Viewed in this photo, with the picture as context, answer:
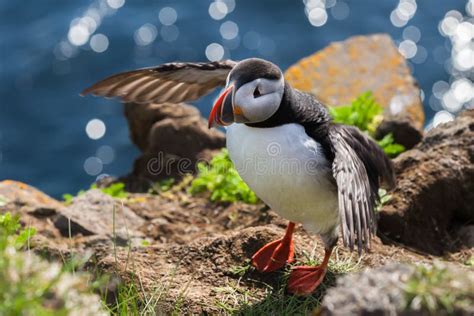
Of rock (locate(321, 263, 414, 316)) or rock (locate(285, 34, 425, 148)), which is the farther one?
rock (locate(285, 34, 425, 148))

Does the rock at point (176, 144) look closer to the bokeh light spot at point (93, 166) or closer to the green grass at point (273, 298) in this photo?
the bokeh light spot at point (93, 166)

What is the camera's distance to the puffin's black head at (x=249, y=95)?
426cm

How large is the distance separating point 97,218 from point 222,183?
1.17m

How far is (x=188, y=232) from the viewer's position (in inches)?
259

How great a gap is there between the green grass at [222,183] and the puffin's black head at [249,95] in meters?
2.41

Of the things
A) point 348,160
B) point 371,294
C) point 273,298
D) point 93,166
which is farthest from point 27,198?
point 371,294

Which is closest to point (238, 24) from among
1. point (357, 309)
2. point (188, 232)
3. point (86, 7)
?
point (86, 7)

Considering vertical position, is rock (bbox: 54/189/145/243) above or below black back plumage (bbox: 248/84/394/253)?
below

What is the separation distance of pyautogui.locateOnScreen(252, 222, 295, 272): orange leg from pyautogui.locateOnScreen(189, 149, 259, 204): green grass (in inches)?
67.2

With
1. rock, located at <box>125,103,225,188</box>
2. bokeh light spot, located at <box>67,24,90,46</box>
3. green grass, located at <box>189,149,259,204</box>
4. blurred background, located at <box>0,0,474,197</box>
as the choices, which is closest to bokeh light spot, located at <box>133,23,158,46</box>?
blurred background, located at <box>0,0,474,197</box>

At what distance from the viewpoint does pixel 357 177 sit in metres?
4.42

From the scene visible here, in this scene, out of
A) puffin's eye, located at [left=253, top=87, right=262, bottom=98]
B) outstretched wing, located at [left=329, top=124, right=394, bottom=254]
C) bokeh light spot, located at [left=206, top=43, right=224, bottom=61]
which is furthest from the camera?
bokeh light spot, located at [left=206, top=43, right=224, bottom=61]

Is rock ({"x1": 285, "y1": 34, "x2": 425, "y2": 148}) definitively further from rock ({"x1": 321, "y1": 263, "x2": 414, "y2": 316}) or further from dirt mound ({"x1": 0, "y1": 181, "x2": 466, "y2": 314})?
rock ({"x1": 321, "y1": 263, "x2": 414, "y2": 316})

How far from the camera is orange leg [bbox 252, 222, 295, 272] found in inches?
189
